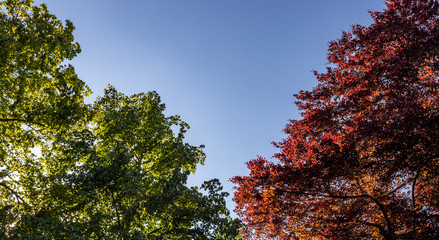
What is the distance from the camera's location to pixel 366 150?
9.49m

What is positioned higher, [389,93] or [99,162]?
[389,93]

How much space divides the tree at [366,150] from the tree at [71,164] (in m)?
3.58

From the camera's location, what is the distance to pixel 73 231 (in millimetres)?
8188

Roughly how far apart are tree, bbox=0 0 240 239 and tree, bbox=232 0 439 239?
3580 millimetres

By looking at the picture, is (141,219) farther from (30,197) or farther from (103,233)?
(30,197)

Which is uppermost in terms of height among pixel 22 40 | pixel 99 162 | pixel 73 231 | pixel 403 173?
pixel 22 40

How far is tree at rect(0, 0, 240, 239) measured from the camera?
8820mm

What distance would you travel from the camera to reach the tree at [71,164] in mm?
8820

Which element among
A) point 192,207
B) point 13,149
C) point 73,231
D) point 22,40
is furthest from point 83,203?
point 22,40

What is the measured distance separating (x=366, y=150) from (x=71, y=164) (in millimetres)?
12128

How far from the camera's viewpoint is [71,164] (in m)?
10.2

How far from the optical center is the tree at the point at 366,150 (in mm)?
8805

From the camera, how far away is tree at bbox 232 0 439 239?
880 cm

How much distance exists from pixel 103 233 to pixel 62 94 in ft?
20.6
